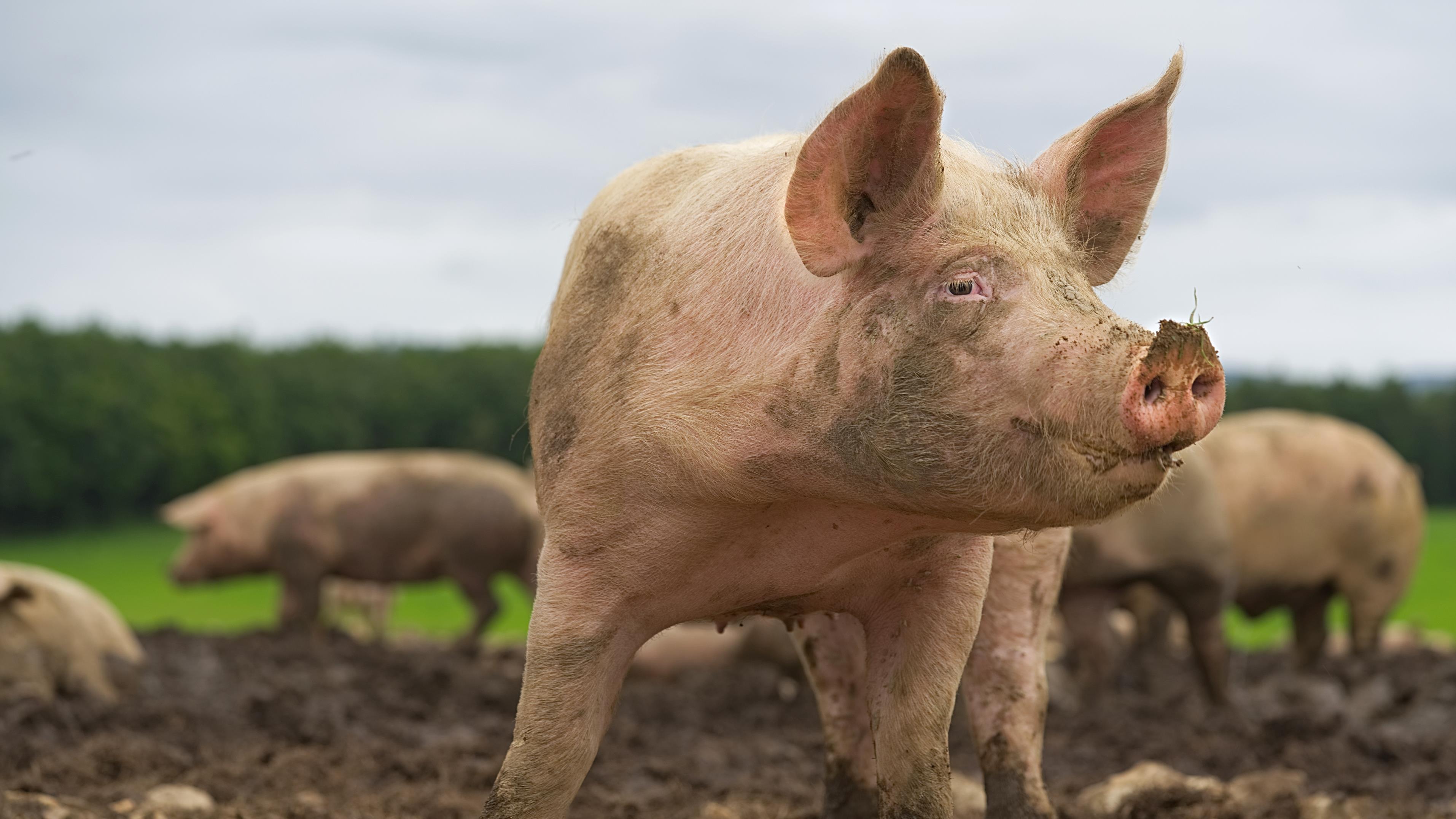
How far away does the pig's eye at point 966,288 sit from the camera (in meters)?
3.03

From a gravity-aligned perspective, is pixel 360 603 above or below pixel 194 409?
below

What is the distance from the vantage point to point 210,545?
1589cm

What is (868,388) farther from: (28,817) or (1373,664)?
(1373,664)

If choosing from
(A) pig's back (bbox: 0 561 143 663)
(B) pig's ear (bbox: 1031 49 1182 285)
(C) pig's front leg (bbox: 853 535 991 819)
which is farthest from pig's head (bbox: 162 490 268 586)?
(B) pig's ear (bbox: 1031 49 1182 285)

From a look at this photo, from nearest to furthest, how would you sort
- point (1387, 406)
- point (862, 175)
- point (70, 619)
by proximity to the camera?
point (862, 175), point (70, 619), point (1387, 406)

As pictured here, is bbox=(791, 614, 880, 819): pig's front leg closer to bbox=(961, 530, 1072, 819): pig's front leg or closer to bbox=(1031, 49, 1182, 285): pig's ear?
bbox=(961, 530, 1072, 819): pig's front leg

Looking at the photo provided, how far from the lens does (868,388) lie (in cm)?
304

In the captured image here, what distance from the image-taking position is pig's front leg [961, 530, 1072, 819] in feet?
14.7

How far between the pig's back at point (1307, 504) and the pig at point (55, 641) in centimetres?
782

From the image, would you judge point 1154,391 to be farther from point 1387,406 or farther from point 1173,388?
point 1387,406

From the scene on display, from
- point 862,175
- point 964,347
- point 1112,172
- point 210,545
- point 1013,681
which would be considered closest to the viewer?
point 964,347

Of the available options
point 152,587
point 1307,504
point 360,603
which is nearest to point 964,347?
point 1307,504

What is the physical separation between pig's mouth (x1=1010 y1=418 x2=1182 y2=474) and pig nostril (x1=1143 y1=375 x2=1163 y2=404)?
0.10 metres

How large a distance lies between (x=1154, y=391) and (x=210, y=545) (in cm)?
1447
